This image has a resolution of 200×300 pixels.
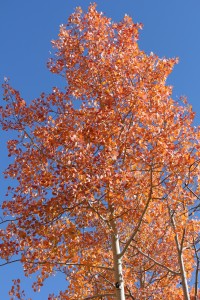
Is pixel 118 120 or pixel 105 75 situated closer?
pixel 118 120

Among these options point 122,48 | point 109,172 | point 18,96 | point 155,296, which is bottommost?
point 155,296

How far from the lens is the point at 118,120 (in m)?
10.3

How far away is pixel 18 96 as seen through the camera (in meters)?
11.3

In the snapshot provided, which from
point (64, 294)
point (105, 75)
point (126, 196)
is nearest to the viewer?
point (126, 196)

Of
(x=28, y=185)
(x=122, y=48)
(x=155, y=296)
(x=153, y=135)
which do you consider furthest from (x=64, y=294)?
(x=122, y=48)

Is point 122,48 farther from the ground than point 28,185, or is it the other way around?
point 122,48

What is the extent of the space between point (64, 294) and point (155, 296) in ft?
12.2

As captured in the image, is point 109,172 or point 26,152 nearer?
point 109,172

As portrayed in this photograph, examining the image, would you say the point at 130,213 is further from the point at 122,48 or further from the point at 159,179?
the point at 122,48

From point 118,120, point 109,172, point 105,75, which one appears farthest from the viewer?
point 105,75

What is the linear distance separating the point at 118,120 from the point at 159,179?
6.29 feet

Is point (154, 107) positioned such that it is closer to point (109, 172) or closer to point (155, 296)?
point (109, 172)

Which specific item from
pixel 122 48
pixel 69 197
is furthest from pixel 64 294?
pixel 122 48

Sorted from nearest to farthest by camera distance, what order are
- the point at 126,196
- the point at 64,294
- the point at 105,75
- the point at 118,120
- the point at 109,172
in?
1. the point at 109,172
2. the point at 126,196
3. the point at 118,120
4. the point at 105,75
5. the point at 64,294
